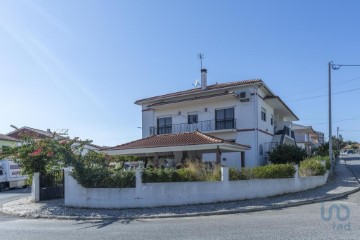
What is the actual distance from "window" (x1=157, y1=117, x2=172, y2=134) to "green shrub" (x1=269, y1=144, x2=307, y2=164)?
912 cm

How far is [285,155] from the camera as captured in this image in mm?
27188

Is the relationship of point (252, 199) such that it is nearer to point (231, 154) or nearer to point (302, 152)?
point (231, 154)

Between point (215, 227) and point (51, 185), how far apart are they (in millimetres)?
11563

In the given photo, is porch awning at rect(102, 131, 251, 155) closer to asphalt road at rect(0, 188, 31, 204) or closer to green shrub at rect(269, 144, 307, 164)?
green shrub at rect(269, 144, 307, 164)

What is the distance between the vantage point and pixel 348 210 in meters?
12.3

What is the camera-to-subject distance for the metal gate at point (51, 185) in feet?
58.8

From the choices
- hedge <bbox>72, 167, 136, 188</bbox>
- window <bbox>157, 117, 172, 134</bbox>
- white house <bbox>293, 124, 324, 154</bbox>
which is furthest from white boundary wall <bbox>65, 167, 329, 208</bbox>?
white house <bbox>293, 124, 324, 154</bbox>

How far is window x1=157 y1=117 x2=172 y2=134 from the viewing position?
31303 millimetres

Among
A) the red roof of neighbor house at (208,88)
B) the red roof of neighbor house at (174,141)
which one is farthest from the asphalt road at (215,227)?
the red roof of neighbor house at (208,88)

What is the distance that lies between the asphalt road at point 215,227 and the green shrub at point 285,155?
14.3 m

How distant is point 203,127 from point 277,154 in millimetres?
6267

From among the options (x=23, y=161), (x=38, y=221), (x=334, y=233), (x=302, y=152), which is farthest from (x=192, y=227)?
(x=302, y=152)

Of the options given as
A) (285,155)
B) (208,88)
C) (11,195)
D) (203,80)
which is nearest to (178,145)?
(285,155)

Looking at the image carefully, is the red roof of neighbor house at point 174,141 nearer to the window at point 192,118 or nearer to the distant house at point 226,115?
the distant house at point 226,115
